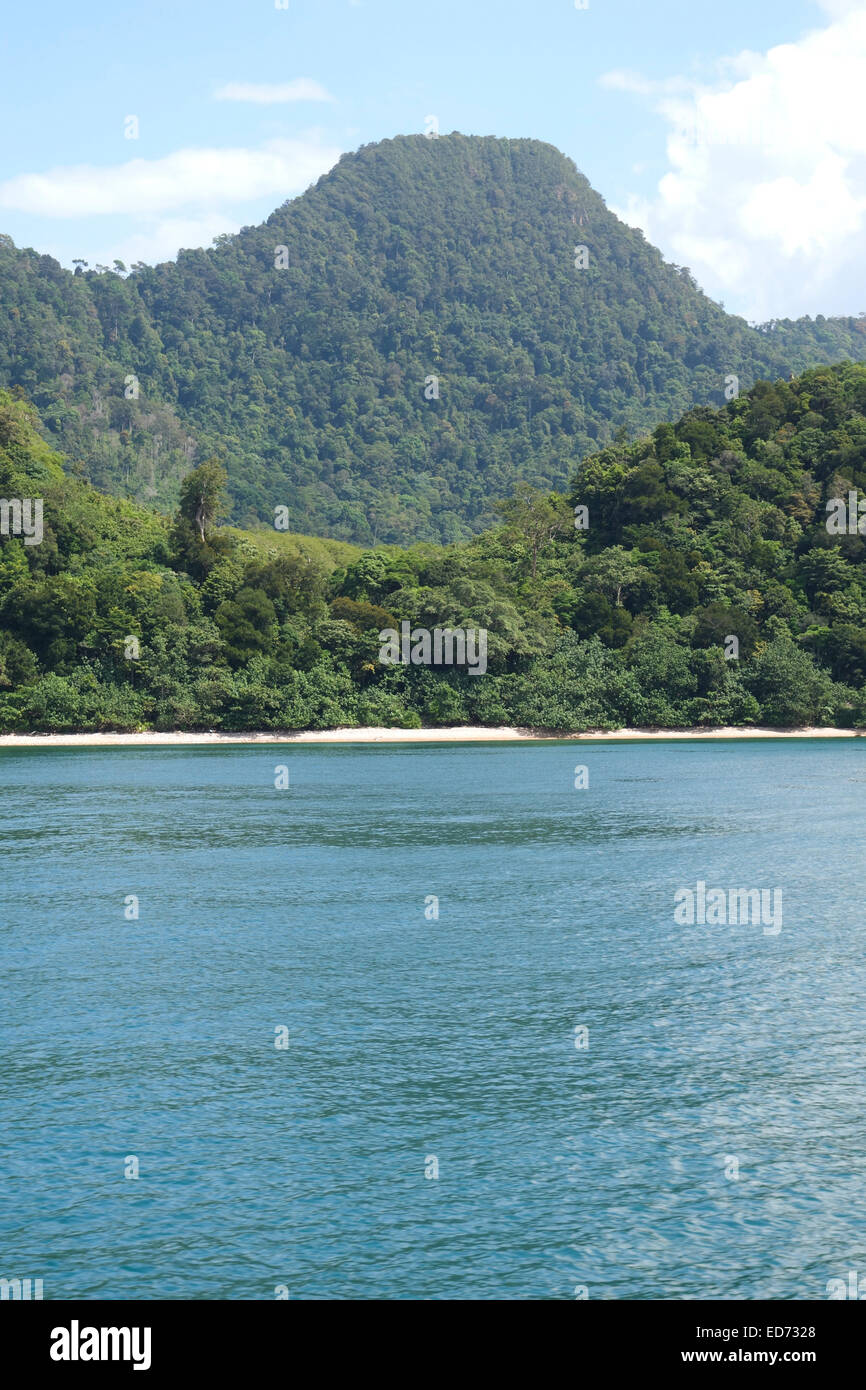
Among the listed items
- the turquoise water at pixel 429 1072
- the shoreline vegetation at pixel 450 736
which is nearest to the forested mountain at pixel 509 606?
the shoreline vegetation at pixel 450 736

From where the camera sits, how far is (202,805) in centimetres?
4800

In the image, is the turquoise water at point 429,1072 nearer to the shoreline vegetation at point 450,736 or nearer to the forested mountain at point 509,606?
the shoreline vegetation at point 450,736

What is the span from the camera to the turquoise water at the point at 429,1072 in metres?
11.3

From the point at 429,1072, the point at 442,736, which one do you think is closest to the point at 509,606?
the point at 442,736

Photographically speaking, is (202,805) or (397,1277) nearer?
(397,1277)

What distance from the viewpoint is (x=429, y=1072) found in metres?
16.1

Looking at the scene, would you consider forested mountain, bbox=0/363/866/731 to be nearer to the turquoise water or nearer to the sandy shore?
the sandy shore

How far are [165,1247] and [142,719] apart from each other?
259 feet

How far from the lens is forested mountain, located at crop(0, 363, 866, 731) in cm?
8838

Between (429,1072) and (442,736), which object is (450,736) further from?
(429,1072)

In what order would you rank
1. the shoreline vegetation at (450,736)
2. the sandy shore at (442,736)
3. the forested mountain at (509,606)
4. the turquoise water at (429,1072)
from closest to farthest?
the turquoise water at (429,1072) → the sandy shore at (442,736) → the shoreline vegetation at (450,736) → the forested mountain at (509,606)

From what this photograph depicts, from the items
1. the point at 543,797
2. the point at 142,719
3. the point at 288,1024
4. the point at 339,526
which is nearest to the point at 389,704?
the point at 142,719

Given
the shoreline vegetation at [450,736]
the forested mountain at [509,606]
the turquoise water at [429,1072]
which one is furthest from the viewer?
the forested mountain at [509,606]
